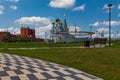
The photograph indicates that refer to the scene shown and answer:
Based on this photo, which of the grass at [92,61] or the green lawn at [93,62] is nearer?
the green lawn at [93,62]

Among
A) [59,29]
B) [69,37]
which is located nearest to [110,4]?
[69,37]

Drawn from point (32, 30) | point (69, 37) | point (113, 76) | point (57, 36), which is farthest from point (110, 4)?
point (32, 30)

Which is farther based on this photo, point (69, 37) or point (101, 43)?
point (69, 37)

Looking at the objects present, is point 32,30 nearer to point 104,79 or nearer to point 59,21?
point 59,21

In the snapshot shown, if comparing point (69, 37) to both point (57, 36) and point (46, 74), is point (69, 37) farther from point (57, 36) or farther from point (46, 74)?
point (46, 74)

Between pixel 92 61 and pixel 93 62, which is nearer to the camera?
pixel 93 62

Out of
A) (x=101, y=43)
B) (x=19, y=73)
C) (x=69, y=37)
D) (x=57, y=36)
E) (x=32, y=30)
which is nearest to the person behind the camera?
(x=19, y=73)

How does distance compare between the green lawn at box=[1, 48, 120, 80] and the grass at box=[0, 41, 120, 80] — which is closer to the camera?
the green lawn at box=[1, 48, 120, 80]

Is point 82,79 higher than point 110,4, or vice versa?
point 110,4

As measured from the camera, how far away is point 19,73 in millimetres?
8984

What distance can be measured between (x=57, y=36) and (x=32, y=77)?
6706 cm

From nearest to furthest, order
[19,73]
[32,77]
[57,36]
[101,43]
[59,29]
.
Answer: [32,77] < [19,73] < [101,43] < [57,36] < [59,29]

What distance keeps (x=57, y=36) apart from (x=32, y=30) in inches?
3262

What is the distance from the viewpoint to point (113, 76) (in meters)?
9.11
